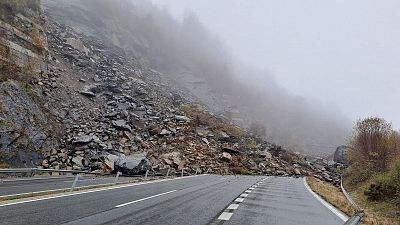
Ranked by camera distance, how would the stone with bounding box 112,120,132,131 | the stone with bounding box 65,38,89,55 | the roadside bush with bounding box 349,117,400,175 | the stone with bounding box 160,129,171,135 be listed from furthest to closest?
the stone with bounding box 65,38,89,55
the stone with bounding box 160,129,171,135
the stone with bounding box 112,120,132,131
the roadside bush with bounding box 349,117,400,175

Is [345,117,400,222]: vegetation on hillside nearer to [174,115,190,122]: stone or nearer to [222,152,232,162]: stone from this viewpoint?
Answer: [222,152,232,162]: stone

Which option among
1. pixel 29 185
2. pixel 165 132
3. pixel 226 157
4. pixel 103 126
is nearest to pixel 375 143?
pixel 226 157

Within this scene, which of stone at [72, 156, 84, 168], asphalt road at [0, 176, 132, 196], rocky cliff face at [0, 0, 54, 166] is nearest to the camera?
asphalt road at [0, 176, 132, 196]

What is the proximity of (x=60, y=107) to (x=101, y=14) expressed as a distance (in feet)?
217

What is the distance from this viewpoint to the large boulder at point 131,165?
33516 millimetres

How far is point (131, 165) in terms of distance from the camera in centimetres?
3369

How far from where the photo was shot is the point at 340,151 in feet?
243

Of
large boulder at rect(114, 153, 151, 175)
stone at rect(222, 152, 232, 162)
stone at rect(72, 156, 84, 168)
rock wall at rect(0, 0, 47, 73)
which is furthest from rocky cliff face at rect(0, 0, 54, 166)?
stone at rect(222, 152, 232, 162)

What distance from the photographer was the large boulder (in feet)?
110

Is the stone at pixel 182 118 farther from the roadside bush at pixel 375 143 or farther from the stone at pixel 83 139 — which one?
the roadside bush at pixel 375 143

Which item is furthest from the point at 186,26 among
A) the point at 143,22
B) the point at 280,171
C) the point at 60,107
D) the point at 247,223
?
the point at 247,223

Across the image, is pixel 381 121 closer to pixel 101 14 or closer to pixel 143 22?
pixel 101 14

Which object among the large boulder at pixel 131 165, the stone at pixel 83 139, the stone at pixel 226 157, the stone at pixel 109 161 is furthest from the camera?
the stone at pixel 226 157

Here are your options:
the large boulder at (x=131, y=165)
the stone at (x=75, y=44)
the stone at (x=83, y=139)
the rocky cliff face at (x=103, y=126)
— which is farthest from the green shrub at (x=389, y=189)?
the stone at (x=75, y=44)
